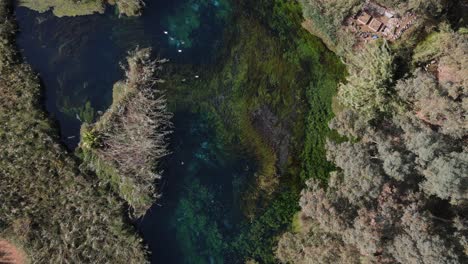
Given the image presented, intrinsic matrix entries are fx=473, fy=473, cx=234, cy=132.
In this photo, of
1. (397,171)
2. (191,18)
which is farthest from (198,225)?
(191,18)

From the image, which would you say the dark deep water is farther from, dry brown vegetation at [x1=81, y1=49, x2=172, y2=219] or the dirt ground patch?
the dirt ground patch

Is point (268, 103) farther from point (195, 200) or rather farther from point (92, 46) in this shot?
point (92, 46)

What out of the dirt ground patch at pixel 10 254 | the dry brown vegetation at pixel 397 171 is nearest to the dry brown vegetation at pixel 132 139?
the dirt ground patch at pixel 10 254

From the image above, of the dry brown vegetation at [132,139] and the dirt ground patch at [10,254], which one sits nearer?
the dirt ground patch at [10,254]

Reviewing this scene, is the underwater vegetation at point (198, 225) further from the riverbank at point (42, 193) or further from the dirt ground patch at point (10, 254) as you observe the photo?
the dirt ground patch at point (10, 254)

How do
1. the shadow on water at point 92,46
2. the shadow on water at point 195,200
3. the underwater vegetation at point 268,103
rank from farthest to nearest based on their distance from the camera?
the underwater vegetation at point 268,103 → the shadow on water at point 195,200 → the shadow on water at point 92,46

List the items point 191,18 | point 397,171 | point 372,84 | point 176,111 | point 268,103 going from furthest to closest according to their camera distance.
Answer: point 268,103 → point 191,18 → point 176,111 → point 372,84 → point 397,171
